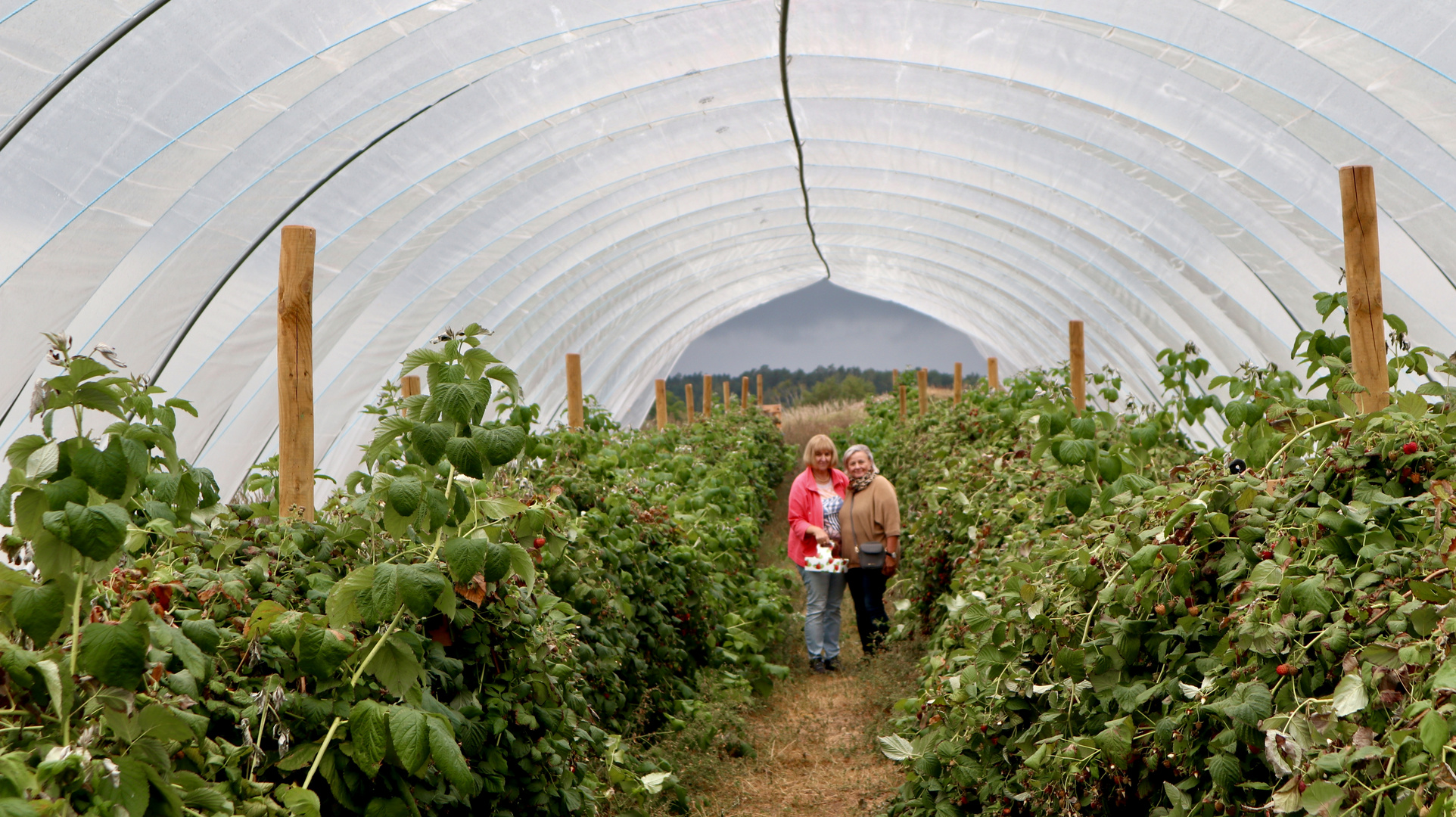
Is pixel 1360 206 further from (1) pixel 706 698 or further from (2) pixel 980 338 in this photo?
(2) pixel 980 338

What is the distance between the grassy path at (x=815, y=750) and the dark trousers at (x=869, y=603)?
20 cm

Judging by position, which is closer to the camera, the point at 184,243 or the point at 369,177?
the point at 184,243

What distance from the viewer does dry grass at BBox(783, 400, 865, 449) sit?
83.4ft

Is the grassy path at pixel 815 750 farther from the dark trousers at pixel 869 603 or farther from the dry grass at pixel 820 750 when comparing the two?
the dark trousers at pixel 869 603

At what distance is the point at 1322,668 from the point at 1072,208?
7.57 meters

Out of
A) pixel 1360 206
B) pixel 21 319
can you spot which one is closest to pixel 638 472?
pixel 21 319

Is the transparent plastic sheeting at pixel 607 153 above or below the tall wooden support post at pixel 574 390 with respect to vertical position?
above

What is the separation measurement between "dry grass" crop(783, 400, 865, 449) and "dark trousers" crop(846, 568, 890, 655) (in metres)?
16.3

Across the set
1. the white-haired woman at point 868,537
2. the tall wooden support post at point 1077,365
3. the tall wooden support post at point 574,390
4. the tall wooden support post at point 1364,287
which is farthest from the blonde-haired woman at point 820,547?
the tall wooden support post at point 1364,287

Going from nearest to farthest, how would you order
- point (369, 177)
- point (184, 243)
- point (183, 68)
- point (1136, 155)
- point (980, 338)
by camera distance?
1. point (183, 68)
2. point (184, 243)
3. point (369, 177)
4. point (1136, 155)
5. point (980, 338)

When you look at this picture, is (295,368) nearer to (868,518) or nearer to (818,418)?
(868,518)

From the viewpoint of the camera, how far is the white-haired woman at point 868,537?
710 cm

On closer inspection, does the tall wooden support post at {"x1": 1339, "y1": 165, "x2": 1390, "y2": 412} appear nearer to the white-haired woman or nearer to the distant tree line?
the white-haired woman

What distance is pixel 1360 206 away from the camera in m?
3.40
